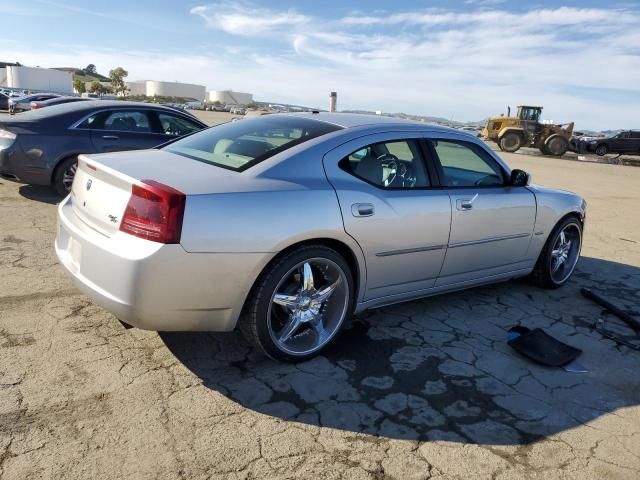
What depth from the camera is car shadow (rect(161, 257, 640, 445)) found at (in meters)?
2.70

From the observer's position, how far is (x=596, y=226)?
324 inches

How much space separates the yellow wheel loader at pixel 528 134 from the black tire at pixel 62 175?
2542cm

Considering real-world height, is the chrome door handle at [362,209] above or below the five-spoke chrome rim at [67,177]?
above

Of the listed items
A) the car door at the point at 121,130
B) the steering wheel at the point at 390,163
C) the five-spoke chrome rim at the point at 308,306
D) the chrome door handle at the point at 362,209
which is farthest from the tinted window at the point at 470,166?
the car door at the point at 121,130

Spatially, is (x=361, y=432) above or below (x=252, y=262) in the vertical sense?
below

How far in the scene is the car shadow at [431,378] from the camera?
270 centimetres

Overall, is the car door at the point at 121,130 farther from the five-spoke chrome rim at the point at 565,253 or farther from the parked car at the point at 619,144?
the parked car at the point at 619,144

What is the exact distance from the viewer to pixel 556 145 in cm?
2841

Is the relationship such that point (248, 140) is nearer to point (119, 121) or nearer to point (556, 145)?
point (119, 121)

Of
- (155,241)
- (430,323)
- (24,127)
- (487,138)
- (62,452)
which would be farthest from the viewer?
(487,138)

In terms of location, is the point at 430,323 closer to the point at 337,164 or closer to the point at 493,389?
the point at 493,389

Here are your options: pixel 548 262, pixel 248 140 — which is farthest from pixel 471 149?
pixel 248 140

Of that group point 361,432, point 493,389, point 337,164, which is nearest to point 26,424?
point 361,432

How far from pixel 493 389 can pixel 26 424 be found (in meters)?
2.48
